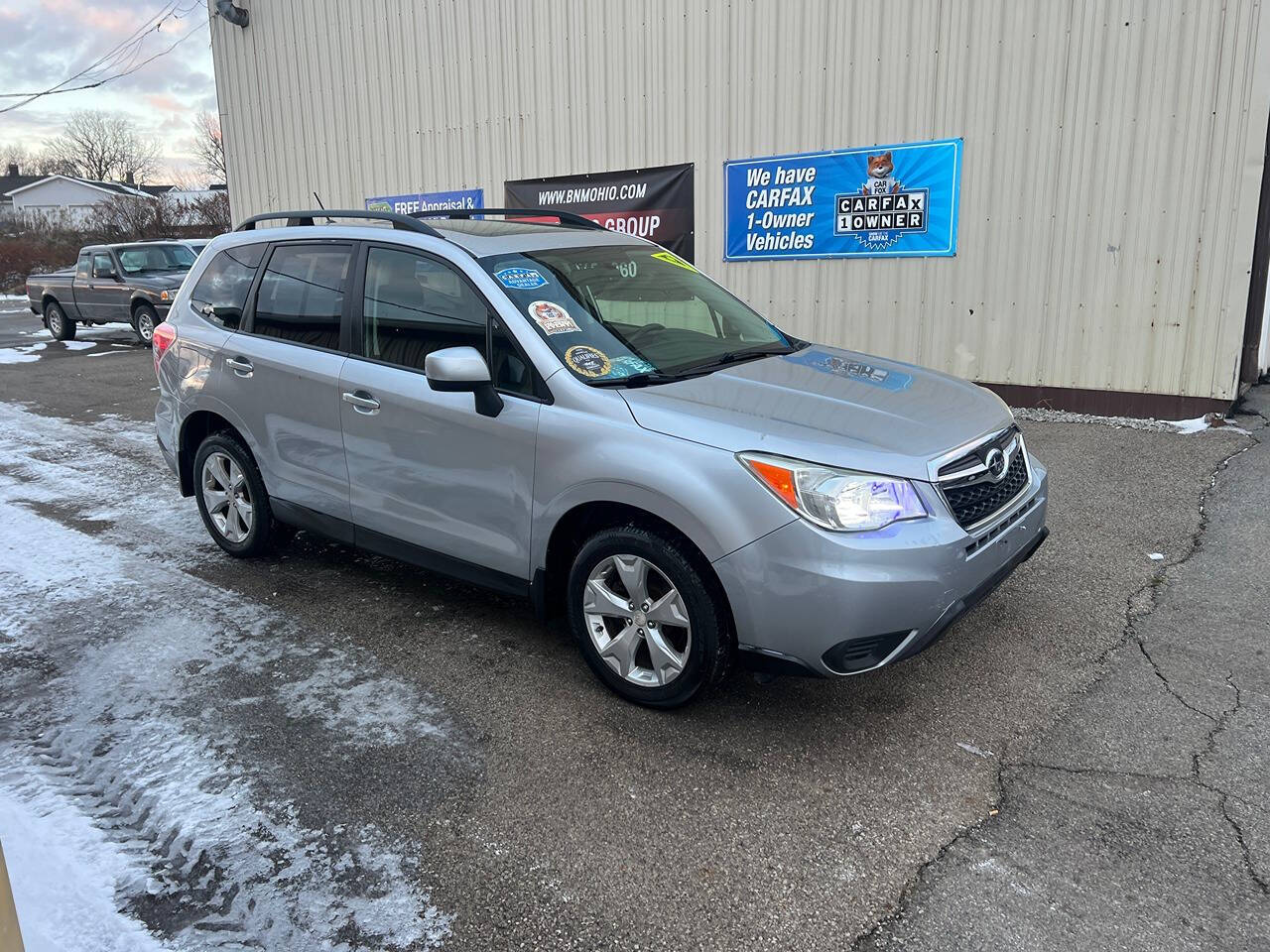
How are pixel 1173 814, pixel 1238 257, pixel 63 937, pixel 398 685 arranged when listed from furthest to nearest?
pixel 1238 257 < pixel 398 685 < pixel 1173 814 < pixel 63 937

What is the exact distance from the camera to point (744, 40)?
31.4ft

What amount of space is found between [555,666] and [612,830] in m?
1.17

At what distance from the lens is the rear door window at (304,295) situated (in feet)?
14.9

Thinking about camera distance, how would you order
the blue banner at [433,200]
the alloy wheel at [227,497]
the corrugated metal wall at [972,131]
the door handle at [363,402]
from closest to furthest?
the door handle at [363,402], the alloy wheel at [227,497], the corrugated metal wall at [972,131], the blue banner at [433,200]

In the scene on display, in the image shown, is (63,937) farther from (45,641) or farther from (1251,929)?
(1251,929)

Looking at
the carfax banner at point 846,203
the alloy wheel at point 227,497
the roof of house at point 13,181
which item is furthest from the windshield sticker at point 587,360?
the roof of house at point 13,181

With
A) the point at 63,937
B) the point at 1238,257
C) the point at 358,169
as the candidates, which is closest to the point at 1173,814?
the point at 63,937

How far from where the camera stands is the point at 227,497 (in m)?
5.30

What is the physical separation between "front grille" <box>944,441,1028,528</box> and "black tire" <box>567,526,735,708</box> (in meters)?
0.89

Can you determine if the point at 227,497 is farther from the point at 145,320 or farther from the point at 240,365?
the point at 145,320

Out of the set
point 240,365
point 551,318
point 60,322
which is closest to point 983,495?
point 551,318

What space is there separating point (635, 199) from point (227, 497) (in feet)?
22.5

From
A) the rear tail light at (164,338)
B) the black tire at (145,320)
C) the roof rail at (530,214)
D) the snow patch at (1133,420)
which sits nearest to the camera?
the roof rail at (530,214)

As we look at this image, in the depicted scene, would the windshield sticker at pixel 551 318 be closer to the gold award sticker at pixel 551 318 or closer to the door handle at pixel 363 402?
the gold award sticker at pixel 551 318
